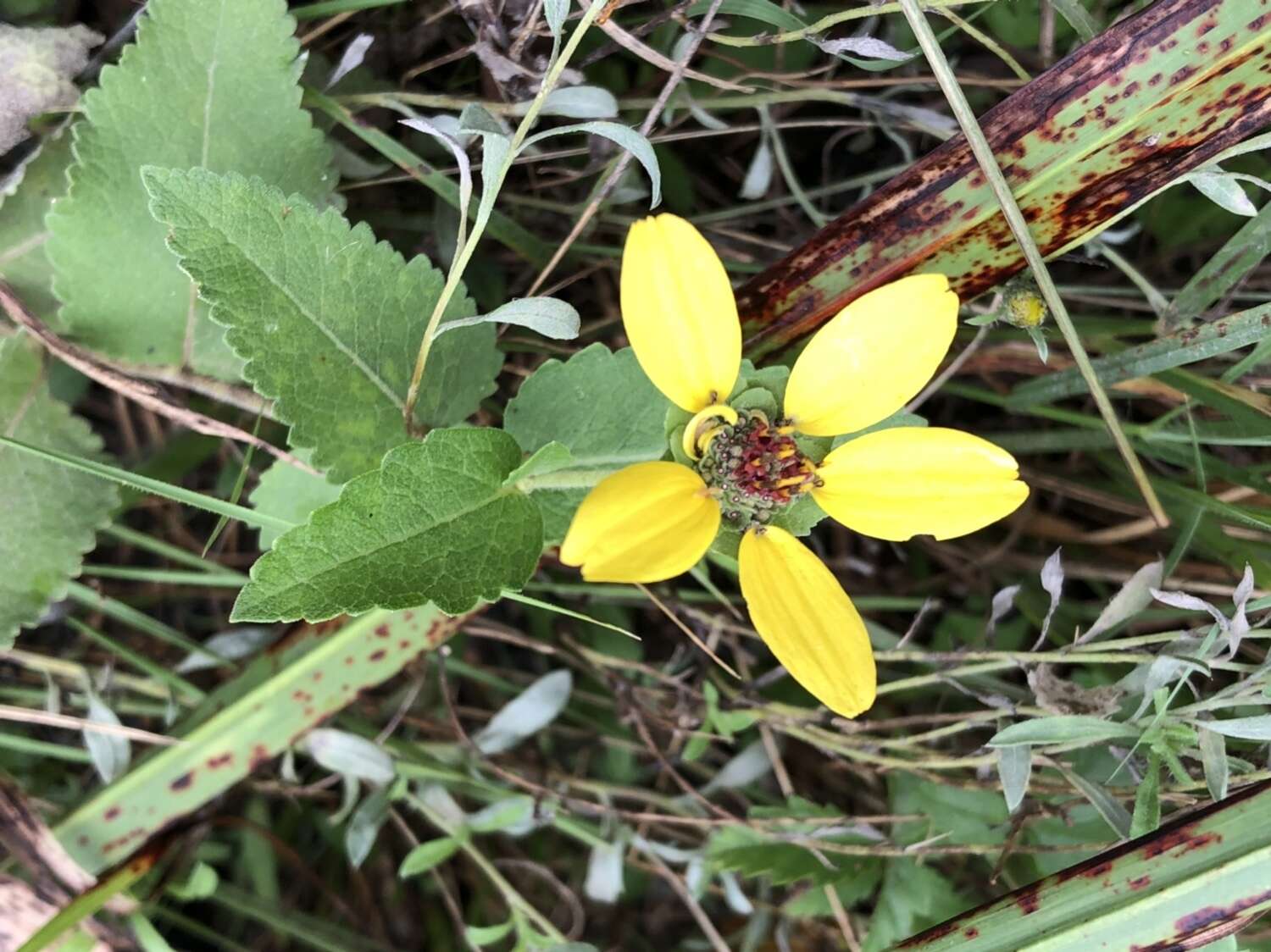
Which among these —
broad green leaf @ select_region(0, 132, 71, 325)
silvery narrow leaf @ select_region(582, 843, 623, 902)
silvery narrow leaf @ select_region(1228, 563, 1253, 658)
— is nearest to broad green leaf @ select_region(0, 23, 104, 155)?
broad green leaf @ select_region(0, 132, 71, 325)

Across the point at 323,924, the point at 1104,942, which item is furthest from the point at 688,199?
the point at 323,924

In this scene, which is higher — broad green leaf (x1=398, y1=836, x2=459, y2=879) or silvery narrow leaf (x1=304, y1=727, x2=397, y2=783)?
silvery narrow leaf (x1=304, y1=727, x2=397, y2=783)

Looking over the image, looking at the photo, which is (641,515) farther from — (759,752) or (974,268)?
(759,752)

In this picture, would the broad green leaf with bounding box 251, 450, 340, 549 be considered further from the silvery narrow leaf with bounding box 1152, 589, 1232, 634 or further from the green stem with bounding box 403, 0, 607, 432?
the silvery narrow leaf with bounding box 1152, 589, 1232, 634

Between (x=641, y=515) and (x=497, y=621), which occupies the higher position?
(x=641, y=515)

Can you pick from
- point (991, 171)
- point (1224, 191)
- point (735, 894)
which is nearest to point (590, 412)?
point (991, 171)

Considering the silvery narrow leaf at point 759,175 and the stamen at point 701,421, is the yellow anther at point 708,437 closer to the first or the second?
the stamen at point 701,421
